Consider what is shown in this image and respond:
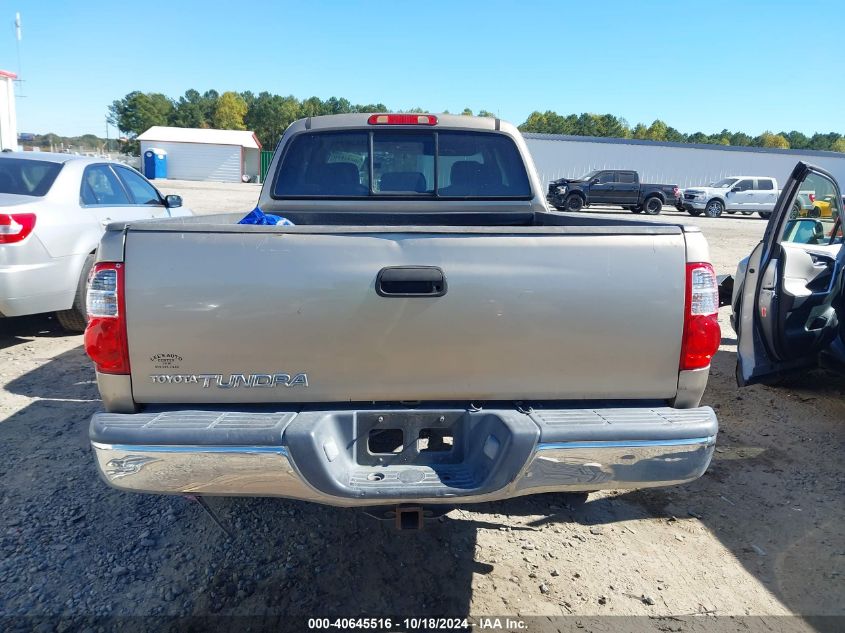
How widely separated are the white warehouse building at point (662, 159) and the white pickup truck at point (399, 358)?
33.5 metres

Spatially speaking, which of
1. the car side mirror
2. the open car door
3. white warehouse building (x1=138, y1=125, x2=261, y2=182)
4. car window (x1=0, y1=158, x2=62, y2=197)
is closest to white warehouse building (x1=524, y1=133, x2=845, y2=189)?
white warehouse building (x1=138, y1=125, x2=261, y2=182)

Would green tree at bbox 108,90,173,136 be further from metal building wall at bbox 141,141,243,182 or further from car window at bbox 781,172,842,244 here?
car window at bbox 781,172,842,244

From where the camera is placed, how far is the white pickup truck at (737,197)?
2803 cm

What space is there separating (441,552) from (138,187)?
20.3 feet

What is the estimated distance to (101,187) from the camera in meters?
6.46

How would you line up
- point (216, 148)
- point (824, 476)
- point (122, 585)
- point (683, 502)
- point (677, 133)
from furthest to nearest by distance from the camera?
1. point (677, 133)
2. point (216, 148)
3. point (824, 476)
4. point (683, 502)
5. point (122, 585)

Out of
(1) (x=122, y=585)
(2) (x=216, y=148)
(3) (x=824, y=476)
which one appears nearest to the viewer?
(1) (x=122, y=585)

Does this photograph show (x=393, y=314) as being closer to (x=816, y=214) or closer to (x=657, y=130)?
(x=816, y=214)

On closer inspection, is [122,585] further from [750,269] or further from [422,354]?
[750,269]

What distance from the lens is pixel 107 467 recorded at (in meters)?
2.09

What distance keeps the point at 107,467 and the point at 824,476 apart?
425 cm

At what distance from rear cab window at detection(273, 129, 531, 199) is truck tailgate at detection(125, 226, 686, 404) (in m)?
1.86

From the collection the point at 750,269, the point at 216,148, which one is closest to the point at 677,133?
the point at 216,148

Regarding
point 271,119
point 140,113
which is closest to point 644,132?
point 271,119
